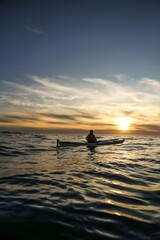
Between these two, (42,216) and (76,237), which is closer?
(76,237)

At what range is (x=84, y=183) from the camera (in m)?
10.1

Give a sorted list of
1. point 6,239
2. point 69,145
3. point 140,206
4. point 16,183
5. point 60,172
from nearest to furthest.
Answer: point 6,239
point 140,206
point 16,183
point 60,172
point 69,145

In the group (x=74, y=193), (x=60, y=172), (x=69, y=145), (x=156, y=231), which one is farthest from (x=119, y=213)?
(x=69, y=145)

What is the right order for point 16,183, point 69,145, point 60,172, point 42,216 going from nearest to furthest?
point 42,216 → point 16,183 → point 60,172 → point 69,145

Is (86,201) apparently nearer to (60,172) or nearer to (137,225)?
(137,225)

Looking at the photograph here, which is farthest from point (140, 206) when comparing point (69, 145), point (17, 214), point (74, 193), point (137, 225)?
point (69, 145)

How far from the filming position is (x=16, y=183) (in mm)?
9680

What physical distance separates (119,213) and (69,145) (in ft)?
75.5

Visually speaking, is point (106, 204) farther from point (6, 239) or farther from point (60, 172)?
point (60, 172)

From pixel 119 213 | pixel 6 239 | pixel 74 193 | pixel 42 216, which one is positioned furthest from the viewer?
pixel 74 193

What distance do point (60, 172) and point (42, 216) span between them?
6.71 m

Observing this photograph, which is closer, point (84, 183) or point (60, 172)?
point (84, 183)

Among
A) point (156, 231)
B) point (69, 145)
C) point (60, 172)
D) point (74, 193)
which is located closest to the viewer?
point (156, 231)

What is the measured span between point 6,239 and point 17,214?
127 cm
